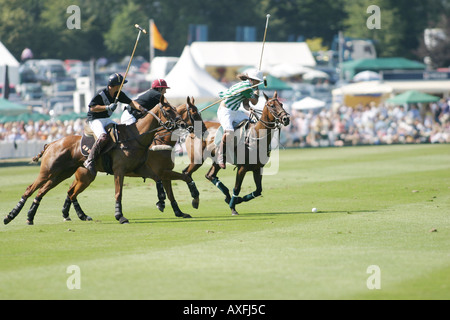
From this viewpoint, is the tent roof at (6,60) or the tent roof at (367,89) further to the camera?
the tent roof at (367,89)

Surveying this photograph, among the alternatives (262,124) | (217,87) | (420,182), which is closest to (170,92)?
(217,87)

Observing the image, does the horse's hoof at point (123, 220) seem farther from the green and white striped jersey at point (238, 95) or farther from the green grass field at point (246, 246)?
the green and white striped jersey at point (238, 95)

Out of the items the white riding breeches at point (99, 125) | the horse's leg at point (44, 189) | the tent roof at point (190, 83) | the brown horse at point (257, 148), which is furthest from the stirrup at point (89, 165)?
the tent roof at point (190, 83)

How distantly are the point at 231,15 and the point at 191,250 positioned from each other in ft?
278

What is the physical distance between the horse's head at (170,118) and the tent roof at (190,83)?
2380 cm

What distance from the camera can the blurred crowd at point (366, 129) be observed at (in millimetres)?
43781

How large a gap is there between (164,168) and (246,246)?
480cm

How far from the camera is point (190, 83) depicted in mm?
41031

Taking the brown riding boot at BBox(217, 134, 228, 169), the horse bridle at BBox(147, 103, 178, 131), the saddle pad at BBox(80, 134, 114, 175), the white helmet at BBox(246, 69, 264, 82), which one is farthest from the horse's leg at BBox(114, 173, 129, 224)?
the white helmet at BBox(246, 69, 264, 82)

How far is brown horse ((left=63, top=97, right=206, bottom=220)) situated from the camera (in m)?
16.4

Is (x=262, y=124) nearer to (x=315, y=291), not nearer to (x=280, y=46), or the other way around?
(x=315, y=291)

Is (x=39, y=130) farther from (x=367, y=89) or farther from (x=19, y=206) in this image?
(x=19, y=206)

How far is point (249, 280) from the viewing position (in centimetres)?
1017

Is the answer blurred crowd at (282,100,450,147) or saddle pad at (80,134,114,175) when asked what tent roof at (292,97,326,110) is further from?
saddle pad at (80,134,114,175)
